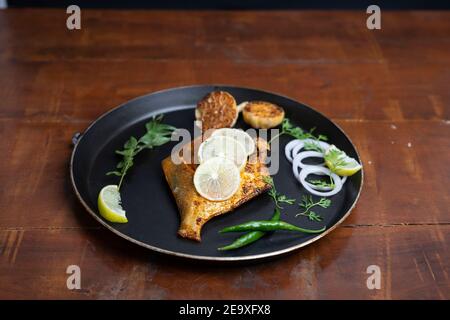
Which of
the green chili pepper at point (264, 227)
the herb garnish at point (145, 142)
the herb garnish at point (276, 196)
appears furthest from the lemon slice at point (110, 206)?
the herb garnish at point (276, 196)

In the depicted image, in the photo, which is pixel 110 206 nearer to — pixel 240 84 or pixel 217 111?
pixel 217 111

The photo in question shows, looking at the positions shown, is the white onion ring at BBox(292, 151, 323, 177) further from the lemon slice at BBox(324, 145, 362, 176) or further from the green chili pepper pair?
the green chili pepper pair

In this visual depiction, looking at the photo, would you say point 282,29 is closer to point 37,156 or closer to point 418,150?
point 418,150

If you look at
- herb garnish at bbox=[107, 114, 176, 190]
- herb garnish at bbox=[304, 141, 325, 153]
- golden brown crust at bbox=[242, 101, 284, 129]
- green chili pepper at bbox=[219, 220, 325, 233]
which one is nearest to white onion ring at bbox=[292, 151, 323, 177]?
herb garnish at bbox=[304, 141, 325, 153]

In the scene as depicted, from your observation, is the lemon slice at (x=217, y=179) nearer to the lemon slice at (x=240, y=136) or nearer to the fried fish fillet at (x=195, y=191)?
the fried fish fillet at (x=195, y=191)

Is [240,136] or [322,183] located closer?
[322,183]

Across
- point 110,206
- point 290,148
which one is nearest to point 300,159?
point 290,148
